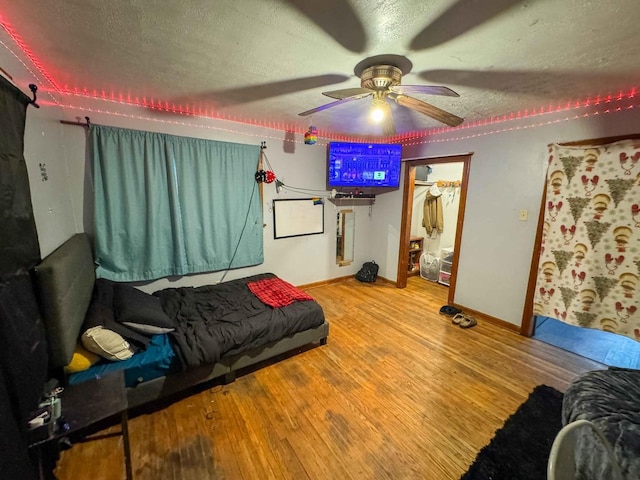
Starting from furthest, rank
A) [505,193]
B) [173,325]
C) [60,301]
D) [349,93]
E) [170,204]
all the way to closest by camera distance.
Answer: [505,193], [170,204], [173,325], [349,93], [60,301]

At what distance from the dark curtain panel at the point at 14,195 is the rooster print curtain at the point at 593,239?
3995mm

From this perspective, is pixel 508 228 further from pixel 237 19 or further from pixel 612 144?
pixel 237 19

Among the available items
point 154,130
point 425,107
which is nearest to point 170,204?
point 154,130

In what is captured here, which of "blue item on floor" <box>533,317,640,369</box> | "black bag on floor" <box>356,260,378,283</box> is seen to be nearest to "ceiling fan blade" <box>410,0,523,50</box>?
"blue item on floor" <box>533,317,640,369</box>

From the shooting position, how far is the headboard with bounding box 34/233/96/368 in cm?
137

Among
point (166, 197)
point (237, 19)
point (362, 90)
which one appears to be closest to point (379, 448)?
point (362, 90)

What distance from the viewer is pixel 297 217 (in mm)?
3900

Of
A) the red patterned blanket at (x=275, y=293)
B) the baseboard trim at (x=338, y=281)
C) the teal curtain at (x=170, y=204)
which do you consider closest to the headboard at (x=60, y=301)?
the teal curtain at (x=170, y=204)

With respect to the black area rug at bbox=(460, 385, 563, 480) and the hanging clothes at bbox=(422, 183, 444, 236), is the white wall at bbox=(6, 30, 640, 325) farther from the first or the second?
the black area rug at bbox=(460, 385, 563, 480)

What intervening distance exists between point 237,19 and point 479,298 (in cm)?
369

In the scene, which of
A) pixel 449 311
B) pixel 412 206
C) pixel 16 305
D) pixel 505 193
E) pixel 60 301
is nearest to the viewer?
pixel 16 305

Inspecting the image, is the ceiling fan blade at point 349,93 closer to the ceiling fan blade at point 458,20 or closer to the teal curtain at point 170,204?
the ceiling fan blade at point 458,20

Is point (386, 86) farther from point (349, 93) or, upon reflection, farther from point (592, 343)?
point (592, 343)

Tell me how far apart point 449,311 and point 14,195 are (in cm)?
399
